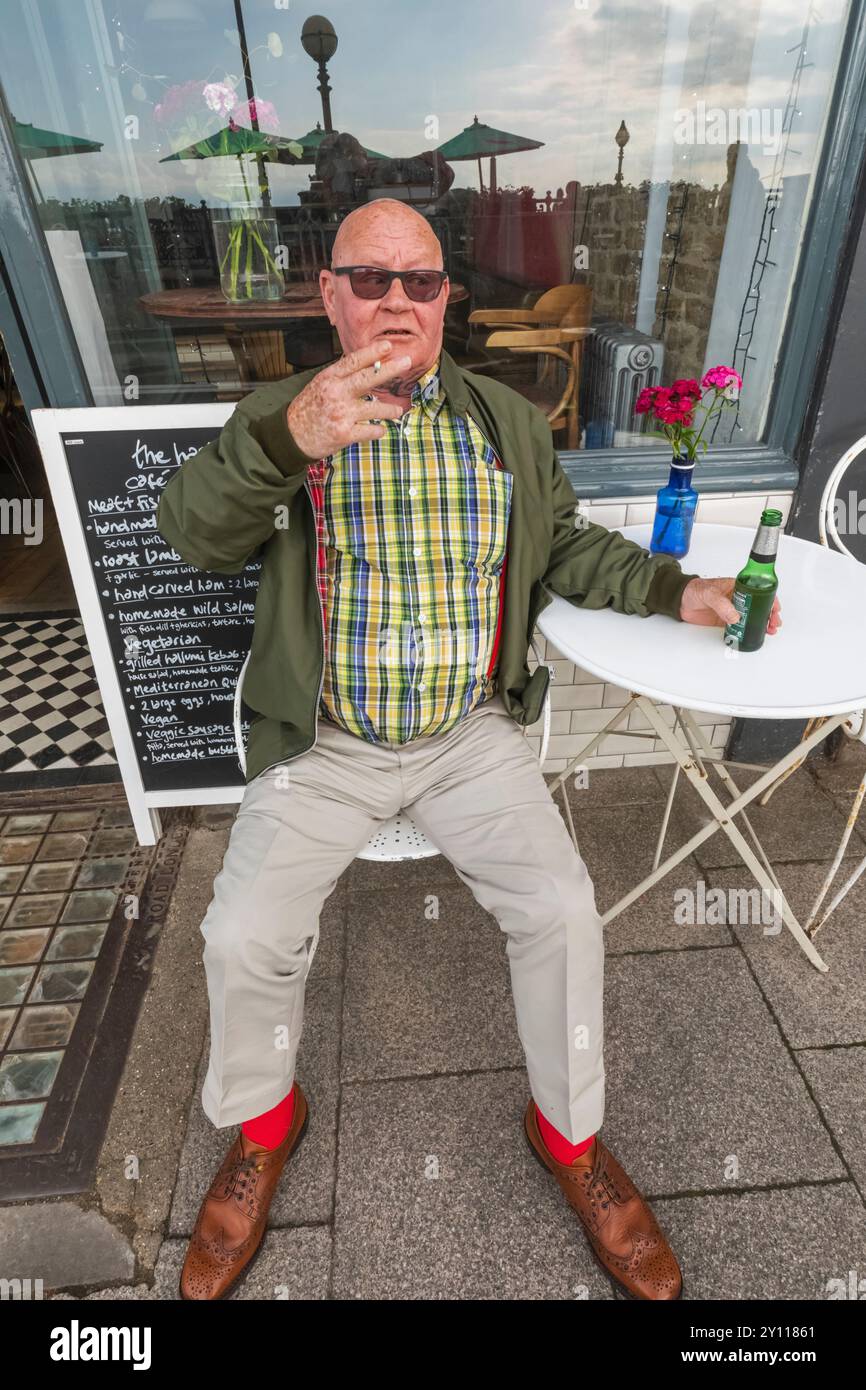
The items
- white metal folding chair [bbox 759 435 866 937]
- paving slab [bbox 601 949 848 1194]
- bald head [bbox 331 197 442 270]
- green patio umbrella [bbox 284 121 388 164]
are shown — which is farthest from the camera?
green patio umbrella [bbox 284 121 388 164]

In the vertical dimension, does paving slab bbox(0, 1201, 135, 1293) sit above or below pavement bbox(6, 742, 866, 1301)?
below

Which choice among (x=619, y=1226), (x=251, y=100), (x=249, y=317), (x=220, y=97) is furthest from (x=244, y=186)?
(x=619, y=1226)

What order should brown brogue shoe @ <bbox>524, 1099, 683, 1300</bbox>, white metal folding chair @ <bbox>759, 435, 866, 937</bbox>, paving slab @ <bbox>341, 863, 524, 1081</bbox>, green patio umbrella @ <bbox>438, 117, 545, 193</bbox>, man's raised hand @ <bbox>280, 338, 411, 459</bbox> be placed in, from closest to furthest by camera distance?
man's raised hand @ <bbox>280, 338, 411, 459</bbox> < brown brogue shoe @ <bbox>524, 1099, 683, 1300</bbox> < paving slab @ <bbox>341, 863, 524, 1081</bbox> < white metal folding chair @ <bbox>759, 435, 866, 937</bbox> < green patio umbrella @ <bbox>438, 117, 545, 193</bbox>

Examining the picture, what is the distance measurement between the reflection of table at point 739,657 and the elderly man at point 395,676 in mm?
93

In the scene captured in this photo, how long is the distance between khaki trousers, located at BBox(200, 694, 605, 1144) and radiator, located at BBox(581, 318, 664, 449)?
5.43ft

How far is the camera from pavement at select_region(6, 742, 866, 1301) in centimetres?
156

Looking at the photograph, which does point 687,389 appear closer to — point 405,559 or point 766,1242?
point 405,559

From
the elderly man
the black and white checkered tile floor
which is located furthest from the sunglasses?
the black and white checkered tile floor

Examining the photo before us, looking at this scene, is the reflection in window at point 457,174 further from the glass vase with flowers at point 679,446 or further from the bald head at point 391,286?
the bald head at point 391,286

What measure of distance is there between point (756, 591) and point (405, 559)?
0.77m

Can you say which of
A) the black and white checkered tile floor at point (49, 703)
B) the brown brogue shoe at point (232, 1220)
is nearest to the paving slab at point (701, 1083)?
the brown brogue shoe at point (232, 1220)

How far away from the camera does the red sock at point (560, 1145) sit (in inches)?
62.4

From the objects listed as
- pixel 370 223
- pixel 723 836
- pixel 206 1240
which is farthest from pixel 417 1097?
pixel 370 223

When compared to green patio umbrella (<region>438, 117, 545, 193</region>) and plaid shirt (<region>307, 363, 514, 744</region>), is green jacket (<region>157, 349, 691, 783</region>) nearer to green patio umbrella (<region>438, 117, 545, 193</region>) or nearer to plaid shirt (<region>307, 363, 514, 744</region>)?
plaid shirt (<region>307, 363, 514, 744</region>)
